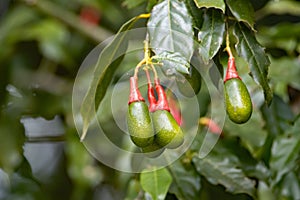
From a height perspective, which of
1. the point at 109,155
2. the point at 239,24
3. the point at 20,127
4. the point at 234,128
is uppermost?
the point at 239,24

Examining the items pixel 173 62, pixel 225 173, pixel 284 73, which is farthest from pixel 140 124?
pixel 284 73

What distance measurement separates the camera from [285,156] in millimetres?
1975

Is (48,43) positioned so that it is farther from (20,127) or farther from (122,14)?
(20,127)

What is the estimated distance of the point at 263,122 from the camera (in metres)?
2.19

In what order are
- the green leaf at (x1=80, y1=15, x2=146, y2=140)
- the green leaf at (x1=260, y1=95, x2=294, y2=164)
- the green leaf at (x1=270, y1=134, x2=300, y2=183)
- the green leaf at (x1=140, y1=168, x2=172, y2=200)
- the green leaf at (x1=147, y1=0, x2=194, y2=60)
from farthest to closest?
the green leaf at (x1=260, y1=95, x2=294, y2=164) < the green leaf at (x1=270, y1=134, x2=300, y2=183) < the green leaf at (x1=140, y1=168, x2=172, y2=200) < the green leaf at (x1=80, y1=15, x2=146, y2=140) < the green leaf at (x1=147, y1=0, x2=194, y2=60)

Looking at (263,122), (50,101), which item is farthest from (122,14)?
(263,122)

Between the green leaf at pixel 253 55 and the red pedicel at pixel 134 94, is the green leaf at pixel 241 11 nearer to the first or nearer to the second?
the green leaf at pixel 253 55

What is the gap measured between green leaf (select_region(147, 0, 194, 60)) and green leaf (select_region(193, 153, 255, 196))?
0.58 m

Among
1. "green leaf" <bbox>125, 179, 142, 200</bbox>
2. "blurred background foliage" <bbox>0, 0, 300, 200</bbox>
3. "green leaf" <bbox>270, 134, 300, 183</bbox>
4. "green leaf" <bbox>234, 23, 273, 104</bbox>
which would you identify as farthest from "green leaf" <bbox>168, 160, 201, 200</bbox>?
"green leaf" <bbox>234, 23, 273, 104</bbox>

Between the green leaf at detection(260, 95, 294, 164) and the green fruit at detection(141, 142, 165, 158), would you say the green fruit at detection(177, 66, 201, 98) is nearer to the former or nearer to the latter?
the green fruit at detection(141, 142, 165, 158)

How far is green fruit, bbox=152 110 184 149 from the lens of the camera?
4.23 feet

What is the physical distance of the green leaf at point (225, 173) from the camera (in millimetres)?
1870

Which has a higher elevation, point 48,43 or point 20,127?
point 20,127

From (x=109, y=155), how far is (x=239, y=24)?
45.2 inches
